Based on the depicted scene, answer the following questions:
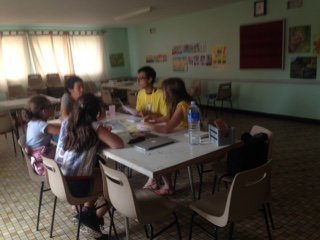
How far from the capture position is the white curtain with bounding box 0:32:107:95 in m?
7.57

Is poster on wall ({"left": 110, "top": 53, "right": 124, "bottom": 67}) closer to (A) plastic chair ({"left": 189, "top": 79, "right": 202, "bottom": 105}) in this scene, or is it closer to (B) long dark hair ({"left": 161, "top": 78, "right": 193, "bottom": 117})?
(A) plastic chair ({"left": 189, "top": 79, "right": 202, "bottom": 105})

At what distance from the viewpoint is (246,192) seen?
162 centimetres

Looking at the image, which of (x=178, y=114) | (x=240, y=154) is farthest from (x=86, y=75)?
(x=240, y=154)

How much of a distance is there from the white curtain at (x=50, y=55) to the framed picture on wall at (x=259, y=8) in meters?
4.88

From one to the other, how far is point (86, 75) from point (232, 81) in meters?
4.42

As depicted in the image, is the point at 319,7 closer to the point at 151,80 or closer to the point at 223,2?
the point at 223,2

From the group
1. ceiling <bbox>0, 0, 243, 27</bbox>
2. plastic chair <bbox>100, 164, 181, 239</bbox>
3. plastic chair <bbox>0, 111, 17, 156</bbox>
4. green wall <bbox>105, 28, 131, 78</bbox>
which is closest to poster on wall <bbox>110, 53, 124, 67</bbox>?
green wall <bbox>105, 28, 131, 78</bbox>

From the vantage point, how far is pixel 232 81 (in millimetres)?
6426

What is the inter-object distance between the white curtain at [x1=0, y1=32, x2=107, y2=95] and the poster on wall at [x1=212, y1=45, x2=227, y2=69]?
3737 millimetres

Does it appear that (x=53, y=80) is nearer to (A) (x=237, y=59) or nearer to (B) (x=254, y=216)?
(A) (x=237, y=59)

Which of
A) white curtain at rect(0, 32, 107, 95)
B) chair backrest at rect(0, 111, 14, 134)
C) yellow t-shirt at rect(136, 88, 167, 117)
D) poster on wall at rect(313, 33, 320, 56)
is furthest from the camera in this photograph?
white curtain at rect(0, 32, 107, 95)

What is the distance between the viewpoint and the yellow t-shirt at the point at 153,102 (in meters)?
3.06

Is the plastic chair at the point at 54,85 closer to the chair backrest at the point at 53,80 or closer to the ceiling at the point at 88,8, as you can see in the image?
Answer: the chair backrest at the point at 53,80

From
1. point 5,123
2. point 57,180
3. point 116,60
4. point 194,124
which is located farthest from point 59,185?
point 116,60
